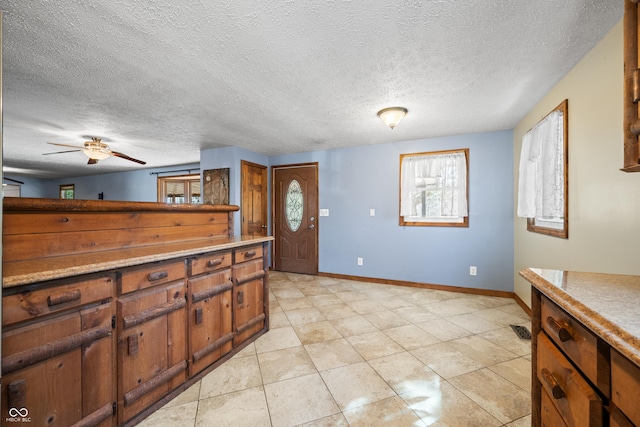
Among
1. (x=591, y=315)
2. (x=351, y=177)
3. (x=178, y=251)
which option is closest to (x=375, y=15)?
(x=591, y=315)

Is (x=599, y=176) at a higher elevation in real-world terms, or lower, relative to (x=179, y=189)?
lower

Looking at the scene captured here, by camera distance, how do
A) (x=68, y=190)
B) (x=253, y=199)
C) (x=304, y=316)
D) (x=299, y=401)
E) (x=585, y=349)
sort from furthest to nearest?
(x=68, y=190)
(x=253, y=199)
(x=304, y=316)
(x=299, y=401)
(x=585, y=349)

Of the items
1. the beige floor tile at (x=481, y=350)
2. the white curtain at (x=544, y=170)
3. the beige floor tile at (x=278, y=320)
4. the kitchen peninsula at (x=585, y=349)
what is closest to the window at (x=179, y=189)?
the beige floor tile at (x=278, y=320)

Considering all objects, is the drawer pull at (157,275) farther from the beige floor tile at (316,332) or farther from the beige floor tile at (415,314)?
the beige floor tile at (415,314)

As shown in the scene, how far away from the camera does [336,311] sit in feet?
9.71

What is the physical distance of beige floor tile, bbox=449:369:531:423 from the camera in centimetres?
146

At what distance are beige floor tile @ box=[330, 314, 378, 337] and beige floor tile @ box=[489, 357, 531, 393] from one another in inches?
40.3

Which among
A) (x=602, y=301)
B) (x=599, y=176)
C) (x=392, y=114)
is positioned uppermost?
(x=392, y=114)

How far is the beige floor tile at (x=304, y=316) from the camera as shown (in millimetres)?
2697

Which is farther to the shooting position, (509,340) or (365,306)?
(365,306)

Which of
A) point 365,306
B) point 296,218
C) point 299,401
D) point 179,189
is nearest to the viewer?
point 299,401

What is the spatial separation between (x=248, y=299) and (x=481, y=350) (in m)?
2.06

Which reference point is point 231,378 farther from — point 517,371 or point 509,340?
point 509,340

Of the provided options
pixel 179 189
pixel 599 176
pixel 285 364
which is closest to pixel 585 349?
pixel 599 176
